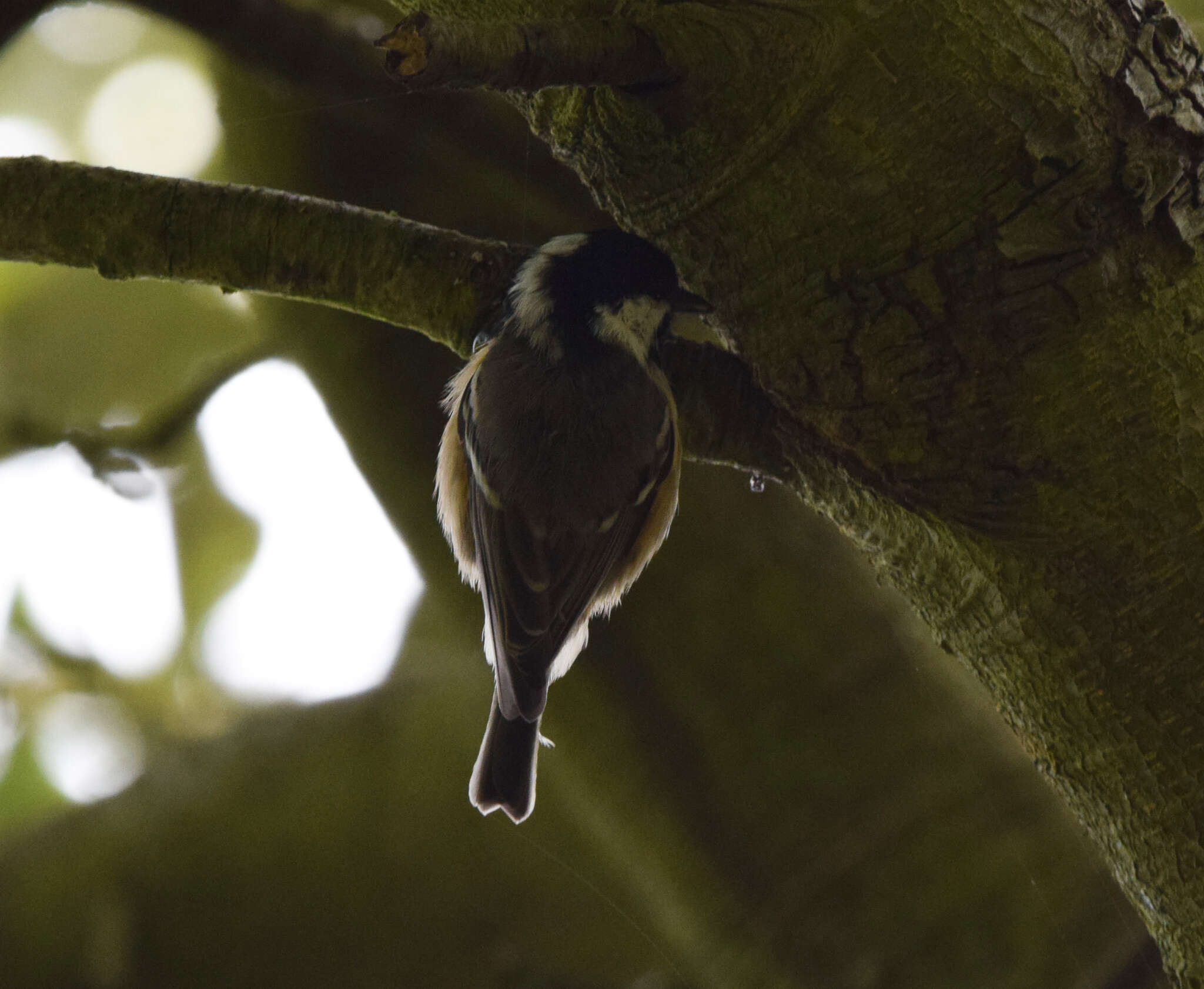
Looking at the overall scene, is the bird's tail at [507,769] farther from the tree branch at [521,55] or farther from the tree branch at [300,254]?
the tree branch at [521,55]

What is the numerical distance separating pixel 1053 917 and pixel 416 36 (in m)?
1.36

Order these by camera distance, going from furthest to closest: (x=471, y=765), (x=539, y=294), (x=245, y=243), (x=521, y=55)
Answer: (x=471, y=765), (x=539, y=294), (x=245, y=243), (x=521, y=55)

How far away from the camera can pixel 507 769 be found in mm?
1429

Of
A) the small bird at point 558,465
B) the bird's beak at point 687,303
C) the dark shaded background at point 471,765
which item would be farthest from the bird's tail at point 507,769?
the bird's beak at point 687,303

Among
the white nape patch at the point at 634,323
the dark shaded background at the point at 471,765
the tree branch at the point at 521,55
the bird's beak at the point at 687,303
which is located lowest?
the dark shaded background at the point at 471,765

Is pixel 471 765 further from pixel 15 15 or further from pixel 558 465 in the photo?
pixel 15 15

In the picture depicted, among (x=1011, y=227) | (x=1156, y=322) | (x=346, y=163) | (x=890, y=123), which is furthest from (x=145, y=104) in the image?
(x=1156, y=322)

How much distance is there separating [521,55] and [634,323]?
706mm

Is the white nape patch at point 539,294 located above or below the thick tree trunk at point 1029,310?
below

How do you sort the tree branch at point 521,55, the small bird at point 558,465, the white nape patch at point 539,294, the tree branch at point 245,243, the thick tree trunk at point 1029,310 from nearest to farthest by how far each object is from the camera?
the tree branch at point 521,55 < the thick tree trunk at point 1029,310 < the tree branch at point 245,243 < the white nape patch at point 539,294 < the small bird at point 558,465

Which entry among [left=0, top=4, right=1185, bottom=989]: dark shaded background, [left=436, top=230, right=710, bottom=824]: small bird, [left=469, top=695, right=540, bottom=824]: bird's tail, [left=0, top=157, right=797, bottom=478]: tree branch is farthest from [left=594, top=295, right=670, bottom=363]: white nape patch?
[left=469, top=695, right=540, bottom=824]: bird's tail

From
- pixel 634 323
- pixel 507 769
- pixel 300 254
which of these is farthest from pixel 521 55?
pixel 507 769

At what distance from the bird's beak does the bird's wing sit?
0.58 ft

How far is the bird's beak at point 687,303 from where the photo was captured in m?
1.23
